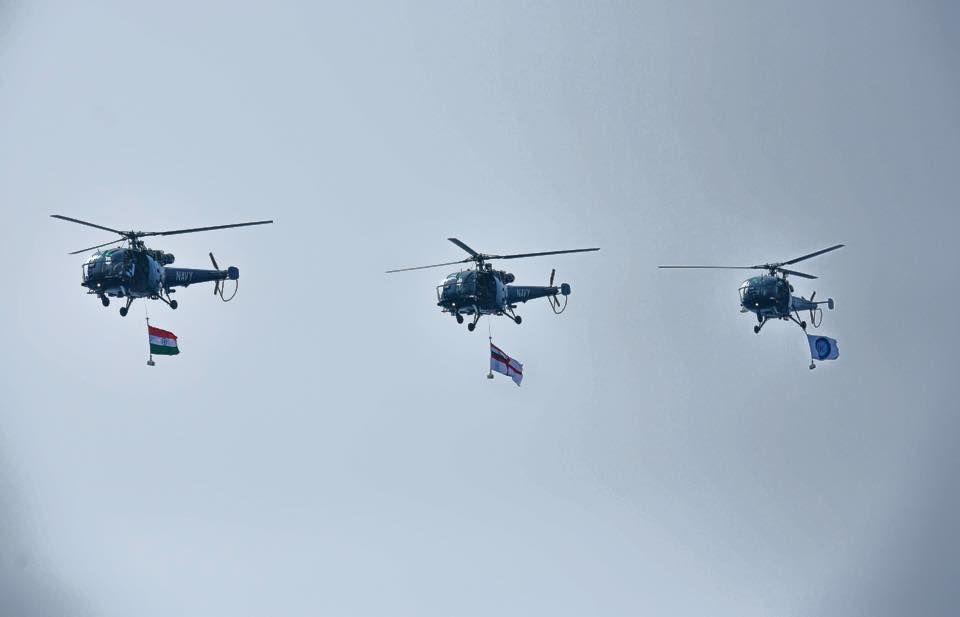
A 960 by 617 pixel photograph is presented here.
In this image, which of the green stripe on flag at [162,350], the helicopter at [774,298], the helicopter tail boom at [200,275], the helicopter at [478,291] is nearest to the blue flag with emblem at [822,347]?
the helicopter at [774,298]

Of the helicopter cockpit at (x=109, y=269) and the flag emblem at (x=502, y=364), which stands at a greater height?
the helicopter cockpit at (x=109, y=269)

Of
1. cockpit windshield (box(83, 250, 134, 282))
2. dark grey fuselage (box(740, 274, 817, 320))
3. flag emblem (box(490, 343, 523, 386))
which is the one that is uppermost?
cockpit windshield (box(83, 250, 134, 282))

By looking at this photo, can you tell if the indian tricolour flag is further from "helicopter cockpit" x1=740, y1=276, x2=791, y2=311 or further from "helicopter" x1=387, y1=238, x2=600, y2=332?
"helicopter cockpit" x1=740, y1=276, x2=791, y2=311

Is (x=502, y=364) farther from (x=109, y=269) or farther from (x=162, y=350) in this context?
(x=109, y=269)

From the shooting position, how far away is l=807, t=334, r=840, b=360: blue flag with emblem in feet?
350

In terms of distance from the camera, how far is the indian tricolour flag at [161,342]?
300 feet

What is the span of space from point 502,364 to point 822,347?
30702mm

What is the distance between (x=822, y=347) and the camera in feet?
351

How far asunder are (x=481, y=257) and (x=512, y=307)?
5.33 metres

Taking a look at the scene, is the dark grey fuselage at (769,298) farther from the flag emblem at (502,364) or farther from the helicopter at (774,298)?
the flag emblem at (502,364)

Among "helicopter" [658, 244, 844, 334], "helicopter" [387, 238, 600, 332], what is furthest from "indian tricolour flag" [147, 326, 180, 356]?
"helicopter" [658, 244, 844, 334]

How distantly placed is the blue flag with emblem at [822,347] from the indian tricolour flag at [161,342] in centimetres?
5638

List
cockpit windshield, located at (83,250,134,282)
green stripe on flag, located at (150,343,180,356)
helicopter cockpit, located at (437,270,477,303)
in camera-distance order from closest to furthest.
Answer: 1. cockpit windshield, located at (83,250,134,282)
2. green stripe on flag, located at (150,343,180,356)
3. helicopter cockpit, located at (437,270,477,303)

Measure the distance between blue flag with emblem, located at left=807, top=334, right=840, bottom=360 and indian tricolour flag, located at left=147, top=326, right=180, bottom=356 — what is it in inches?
2220
